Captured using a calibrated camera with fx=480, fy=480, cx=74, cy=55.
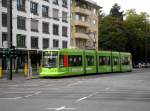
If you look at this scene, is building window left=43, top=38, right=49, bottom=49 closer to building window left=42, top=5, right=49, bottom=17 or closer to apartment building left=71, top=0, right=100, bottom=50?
building window left=42, top=5, right=49, bottom=17

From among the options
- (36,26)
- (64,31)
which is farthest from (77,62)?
(64,31)

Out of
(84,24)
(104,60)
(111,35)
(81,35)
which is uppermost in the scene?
(84,24)

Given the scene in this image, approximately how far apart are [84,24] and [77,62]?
4846 centimetres

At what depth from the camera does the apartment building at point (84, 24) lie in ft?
309

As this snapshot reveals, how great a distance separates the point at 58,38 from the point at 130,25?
36.2m

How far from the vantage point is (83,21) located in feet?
322

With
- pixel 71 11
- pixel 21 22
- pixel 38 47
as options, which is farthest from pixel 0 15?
pixel 71 11

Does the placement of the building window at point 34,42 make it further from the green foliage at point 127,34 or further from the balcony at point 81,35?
the green foliage at point 127,34

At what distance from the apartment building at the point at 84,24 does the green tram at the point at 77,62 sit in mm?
29838

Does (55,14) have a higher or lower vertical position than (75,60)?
higher

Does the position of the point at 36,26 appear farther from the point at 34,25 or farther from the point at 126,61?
the point at 126,61

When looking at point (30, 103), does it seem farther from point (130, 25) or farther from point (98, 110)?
point (130, 25)

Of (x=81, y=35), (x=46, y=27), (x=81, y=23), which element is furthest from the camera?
(x=81, y=35)

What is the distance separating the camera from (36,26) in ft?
255
